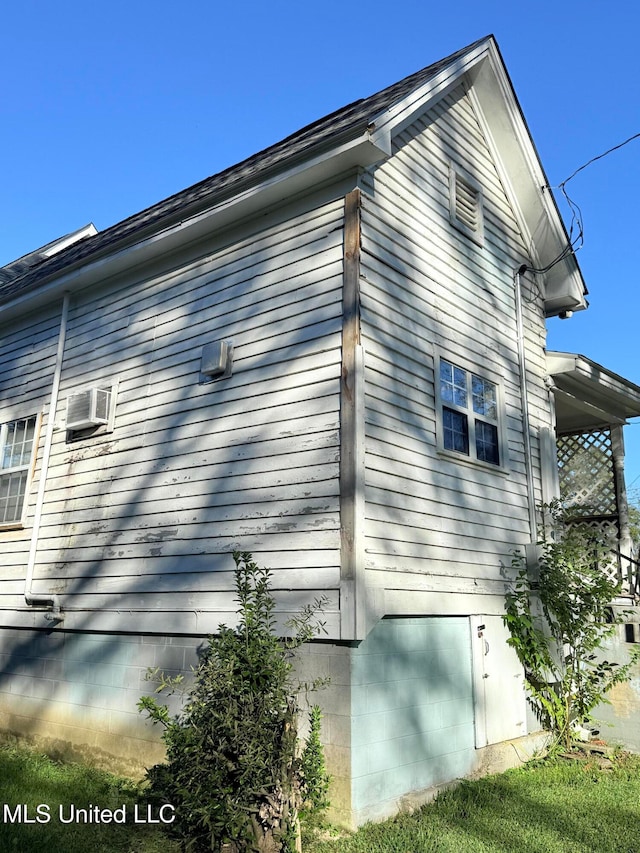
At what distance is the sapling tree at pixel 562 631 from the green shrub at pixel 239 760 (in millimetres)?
3651

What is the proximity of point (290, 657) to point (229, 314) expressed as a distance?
347cm

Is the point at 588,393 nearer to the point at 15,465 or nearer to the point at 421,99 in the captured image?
the point at 421,99

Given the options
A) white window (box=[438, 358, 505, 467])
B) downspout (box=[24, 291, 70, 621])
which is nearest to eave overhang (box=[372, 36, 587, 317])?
white window (box=[438, 358, 505, 467])

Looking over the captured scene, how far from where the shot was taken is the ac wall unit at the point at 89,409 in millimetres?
8219

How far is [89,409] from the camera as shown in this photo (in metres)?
8.24

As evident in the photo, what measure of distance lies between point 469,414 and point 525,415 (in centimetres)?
139

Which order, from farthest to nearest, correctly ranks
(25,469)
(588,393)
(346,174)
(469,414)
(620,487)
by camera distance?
(620,487) < (588,393) < (25,469) < (469,414) < (346,174)

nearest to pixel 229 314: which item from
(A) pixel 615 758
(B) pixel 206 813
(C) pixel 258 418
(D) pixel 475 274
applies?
(C) pixel 258 418

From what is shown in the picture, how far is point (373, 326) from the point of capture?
6441 mm

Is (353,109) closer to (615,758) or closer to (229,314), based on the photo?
(229,314)

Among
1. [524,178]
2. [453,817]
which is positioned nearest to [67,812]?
[453,817]

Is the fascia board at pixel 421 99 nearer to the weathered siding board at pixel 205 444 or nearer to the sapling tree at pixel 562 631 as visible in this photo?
the weathered siding board at pixel 205 444

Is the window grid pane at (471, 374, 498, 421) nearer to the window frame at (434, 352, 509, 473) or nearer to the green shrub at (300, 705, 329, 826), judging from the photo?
the window frame at (434, 352, 509, 473)

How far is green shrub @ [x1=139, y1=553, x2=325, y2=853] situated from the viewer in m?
4.48
